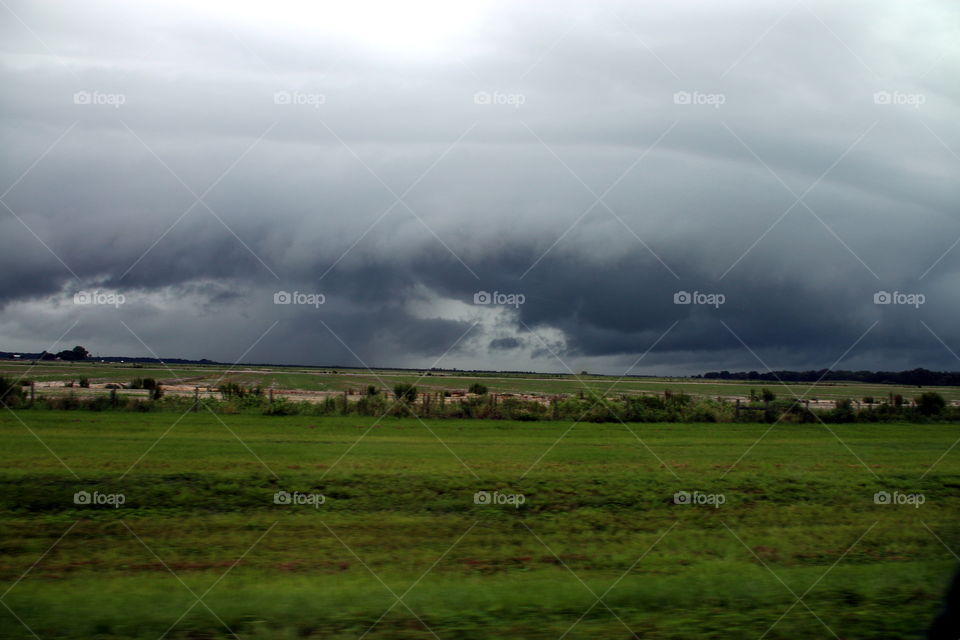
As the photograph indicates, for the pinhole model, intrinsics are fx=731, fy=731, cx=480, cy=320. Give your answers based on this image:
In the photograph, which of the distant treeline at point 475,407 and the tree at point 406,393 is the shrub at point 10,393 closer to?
the distant treeline at point 475,407

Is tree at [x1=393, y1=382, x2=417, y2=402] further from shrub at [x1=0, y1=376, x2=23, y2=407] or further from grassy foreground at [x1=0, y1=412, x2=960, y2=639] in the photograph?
shrub at [x1=0, y1=376, x2=23, y2=407]

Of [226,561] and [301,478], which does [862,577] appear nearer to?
[226,561]

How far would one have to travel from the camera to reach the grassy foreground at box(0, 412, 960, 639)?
24.2 ft

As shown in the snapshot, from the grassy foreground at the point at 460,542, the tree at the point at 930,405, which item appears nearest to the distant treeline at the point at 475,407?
the tree at the point at 930,405

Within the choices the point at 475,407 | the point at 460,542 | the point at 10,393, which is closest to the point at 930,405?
the point at 475,407

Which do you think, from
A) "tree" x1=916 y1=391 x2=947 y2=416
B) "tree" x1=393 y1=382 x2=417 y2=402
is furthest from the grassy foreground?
"tree" x1=916 y1=391 x2=947 y2=416

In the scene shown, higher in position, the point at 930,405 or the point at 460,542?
the point at 930,405

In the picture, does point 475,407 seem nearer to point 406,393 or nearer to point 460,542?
point 406,393

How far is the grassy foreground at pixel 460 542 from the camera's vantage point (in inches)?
290

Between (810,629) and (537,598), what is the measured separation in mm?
2769

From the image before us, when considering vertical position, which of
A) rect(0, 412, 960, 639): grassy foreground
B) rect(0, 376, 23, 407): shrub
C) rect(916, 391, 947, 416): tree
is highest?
rect(0, 376, 23, 407): shrub

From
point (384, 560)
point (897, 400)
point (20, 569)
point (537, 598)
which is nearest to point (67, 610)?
point (20, 569)

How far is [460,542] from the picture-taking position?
37.5 ft

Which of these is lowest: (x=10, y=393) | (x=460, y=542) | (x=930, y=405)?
(x=460, y=542)
